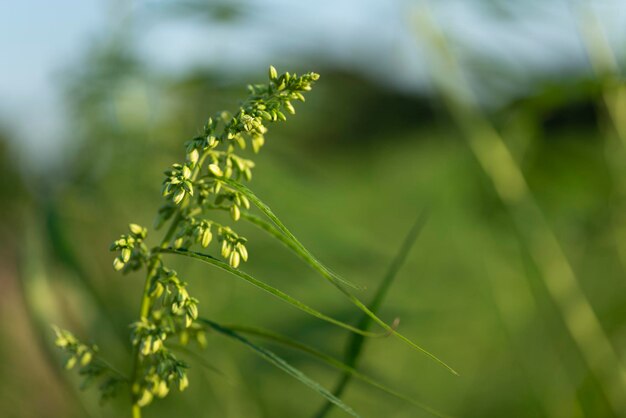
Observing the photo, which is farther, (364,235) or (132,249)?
(364,235)

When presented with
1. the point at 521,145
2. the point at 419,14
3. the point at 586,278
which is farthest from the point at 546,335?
the point at 419,14

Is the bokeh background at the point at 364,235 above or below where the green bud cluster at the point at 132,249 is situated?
above

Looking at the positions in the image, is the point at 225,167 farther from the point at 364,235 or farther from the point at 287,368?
the point at 364,235

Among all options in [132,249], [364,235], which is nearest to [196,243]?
[132,249]

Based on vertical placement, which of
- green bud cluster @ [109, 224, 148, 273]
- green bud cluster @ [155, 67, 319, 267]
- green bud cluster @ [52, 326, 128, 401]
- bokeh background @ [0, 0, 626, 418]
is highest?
bokeh background @ [0, 0, 626, 418]

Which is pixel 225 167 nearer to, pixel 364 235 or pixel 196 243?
pixel 196 243

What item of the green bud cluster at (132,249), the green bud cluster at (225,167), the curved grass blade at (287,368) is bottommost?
the curved grass blade at (287,368)

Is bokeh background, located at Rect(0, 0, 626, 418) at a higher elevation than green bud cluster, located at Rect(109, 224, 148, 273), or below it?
higher

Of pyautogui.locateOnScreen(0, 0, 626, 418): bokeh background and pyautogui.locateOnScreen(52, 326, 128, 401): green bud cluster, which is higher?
pyautogui.locateOnScreen(0, 0, 626, 418): bokeh background
